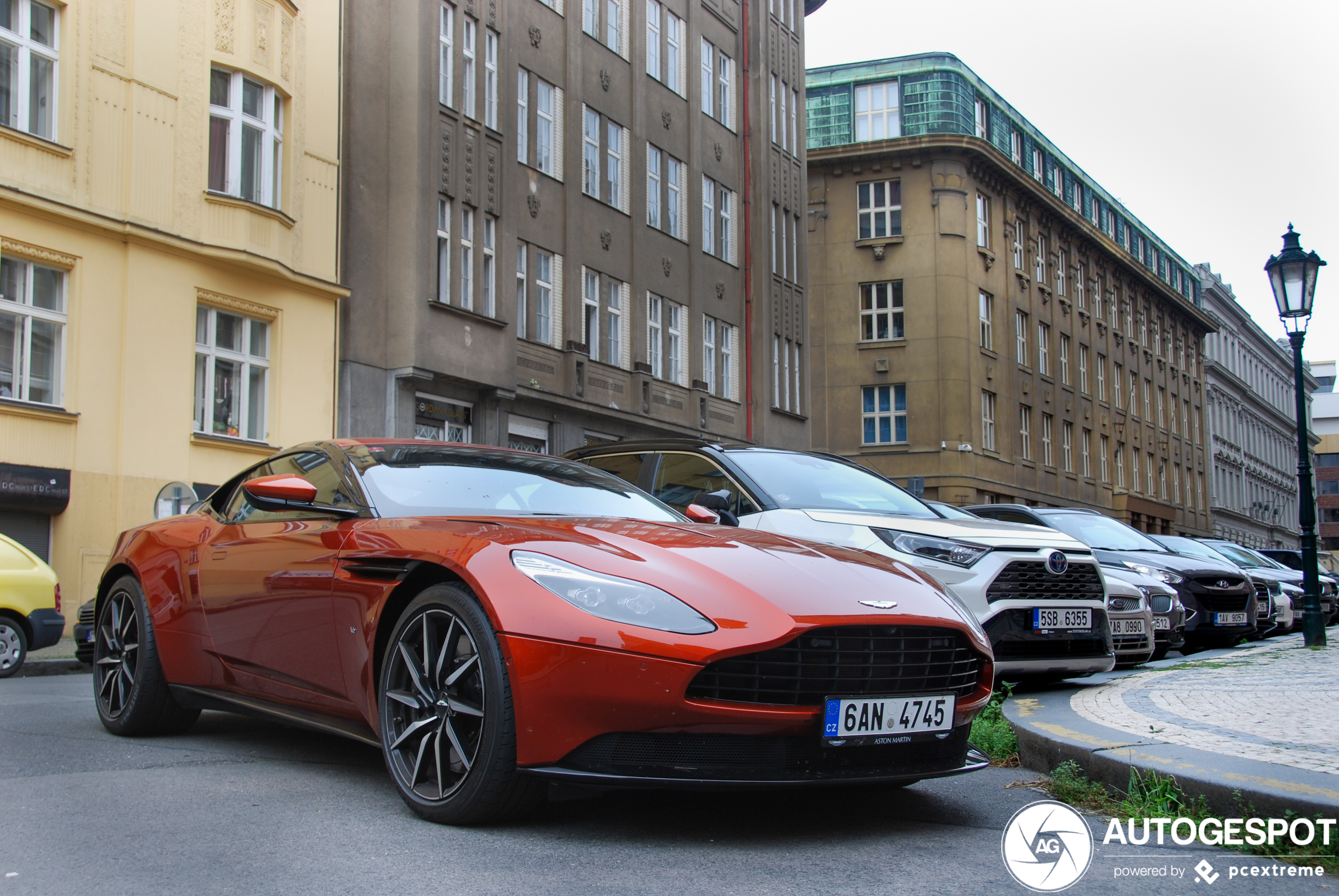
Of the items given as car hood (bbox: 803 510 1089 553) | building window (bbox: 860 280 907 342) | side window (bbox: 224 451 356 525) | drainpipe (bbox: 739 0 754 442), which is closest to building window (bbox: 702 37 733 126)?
drainpipe (bbox: 739 0 754 442)

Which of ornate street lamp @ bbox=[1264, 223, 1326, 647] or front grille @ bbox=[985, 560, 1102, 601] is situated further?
ornate street lamp @ bbox=[1264, 223, 1326, 647]

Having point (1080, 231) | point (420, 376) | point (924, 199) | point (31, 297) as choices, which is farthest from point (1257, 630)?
point (1080, 231)

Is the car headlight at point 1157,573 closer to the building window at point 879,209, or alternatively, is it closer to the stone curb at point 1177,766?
the stone curb at point 1177,766

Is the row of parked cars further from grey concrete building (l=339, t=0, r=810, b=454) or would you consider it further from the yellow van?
grey concrete building (l=339, t=0, r=810, b=454)

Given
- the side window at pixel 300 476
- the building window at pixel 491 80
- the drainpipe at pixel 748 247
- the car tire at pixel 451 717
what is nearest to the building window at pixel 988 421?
the drainpipe at pixel 748 247

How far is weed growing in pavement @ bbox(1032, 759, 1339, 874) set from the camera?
12.7ft

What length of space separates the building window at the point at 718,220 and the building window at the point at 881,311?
1546 cm

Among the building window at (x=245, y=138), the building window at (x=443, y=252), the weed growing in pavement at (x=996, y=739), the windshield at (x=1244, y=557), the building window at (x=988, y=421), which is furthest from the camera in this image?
the building window at (x=988, y=421)

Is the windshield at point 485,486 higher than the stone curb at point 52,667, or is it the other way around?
the windshield at point 485,486

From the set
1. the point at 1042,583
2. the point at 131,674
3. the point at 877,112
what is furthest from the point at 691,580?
the point at 877,112

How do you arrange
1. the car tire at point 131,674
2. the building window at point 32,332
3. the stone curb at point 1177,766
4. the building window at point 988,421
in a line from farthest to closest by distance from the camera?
the building window at point 988,421, the building window at point 32,332, the car tire at point 131,674, the stone curb at point 1177,766

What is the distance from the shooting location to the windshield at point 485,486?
16.7 ft

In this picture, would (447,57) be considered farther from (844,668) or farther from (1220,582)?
(844,668)

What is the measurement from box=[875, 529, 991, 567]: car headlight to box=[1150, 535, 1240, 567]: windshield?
8.98 metres
